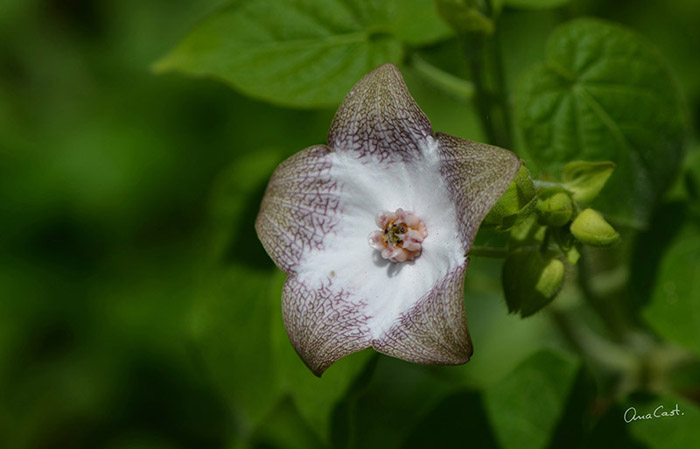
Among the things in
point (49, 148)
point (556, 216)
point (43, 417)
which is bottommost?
point (43, 417)

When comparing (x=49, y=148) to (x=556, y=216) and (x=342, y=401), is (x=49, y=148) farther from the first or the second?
(x=556, y=216)

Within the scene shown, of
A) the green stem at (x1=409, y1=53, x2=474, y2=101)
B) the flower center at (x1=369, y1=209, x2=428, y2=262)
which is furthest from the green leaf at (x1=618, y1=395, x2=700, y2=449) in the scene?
the green stem at (x1=409, y1=53, x2=474, y2=101)

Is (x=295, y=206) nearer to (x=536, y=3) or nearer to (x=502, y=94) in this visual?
(x=502, y=94)

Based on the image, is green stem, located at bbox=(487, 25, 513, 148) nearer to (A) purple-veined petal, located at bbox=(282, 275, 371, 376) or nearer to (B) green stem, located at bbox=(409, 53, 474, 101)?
(B) green stem, located at bbox=(409, 53, 474, 101)

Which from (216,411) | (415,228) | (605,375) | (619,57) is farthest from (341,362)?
(216,411)

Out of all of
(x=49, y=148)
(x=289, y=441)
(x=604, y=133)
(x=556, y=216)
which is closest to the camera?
(x=556, y=216)

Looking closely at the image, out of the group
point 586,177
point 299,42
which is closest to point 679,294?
point 586,177

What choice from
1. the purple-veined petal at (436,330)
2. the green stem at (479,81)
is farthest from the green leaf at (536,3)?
the purple-veined petal at (436,330)

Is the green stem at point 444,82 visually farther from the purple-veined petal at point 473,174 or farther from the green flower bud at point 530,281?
the green flower bud at point 530,281
